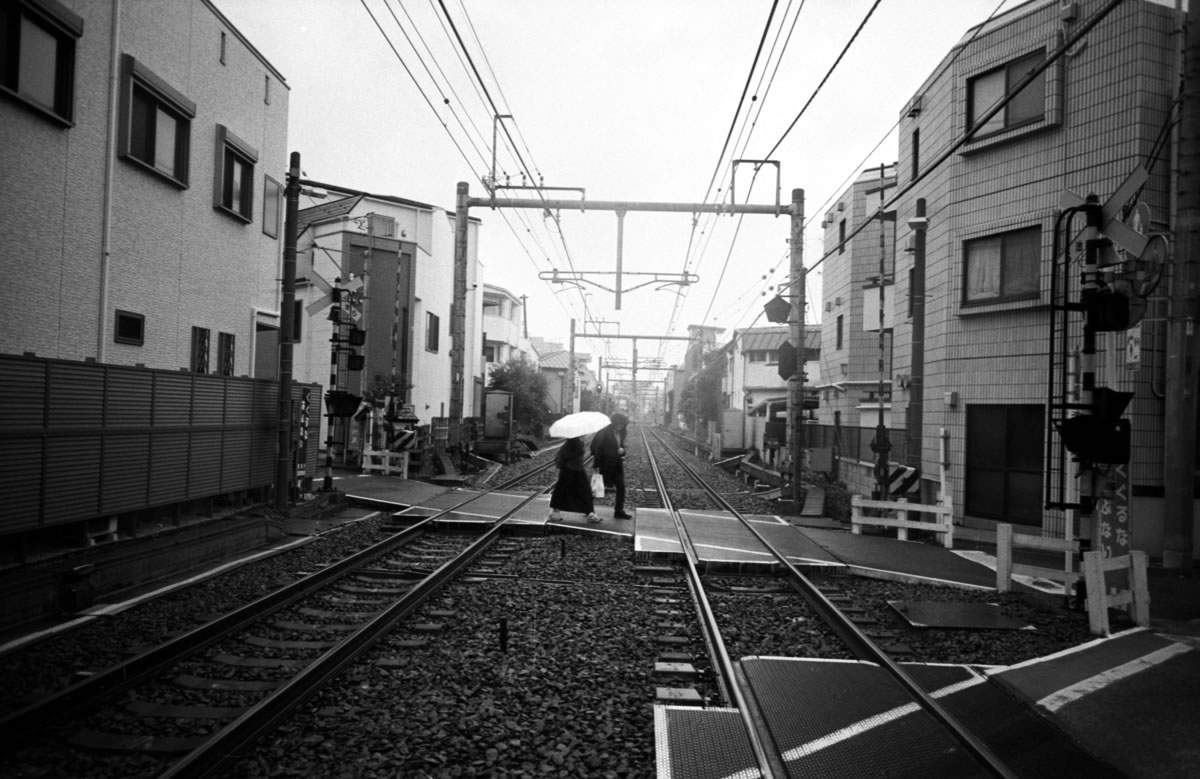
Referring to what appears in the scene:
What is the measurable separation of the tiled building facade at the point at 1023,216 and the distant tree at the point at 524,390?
25.7 m

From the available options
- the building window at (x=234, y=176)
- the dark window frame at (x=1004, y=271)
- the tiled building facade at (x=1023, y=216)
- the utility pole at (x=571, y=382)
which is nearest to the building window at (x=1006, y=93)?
the tiled building facade at (x=1023, y=216)

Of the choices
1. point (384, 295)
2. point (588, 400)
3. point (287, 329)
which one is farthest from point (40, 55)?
point (588, 400)

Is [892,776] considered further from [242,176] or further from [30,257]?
[242,176]

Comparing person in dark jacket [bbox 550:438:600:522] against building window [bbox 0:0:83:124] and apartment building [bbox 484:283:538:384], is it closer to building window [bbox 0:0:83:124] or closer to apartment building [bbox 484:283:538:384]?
building window [bbox 0:0:83:124]

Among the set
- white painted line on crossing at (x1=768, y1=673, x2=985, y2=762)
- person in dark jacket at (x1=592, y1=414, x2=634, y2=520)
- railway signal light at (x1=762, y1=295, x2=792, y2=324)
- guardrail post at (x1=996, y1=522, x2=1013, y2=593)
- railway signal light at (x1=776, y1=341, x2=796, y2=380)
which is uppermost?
railway signal light at (x1=762, y1=295, x2=792, y2=324)

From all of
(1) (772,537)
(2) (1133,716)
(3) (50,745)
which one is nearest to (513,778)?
(3) (50,745)

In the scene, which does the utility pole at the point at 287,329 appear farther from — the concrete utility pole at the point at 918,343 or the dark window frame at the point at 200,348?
the concrete utility pole at the point at 918,343

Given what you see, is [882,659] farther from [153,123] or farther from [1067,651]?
[153,123]

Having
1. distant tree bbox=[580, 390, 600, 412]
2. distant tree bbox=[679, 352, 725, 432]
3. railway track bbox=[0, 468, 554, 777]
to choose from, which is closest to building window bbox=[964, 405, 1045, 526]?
railway track bbox=[0, 468, 554, 777]

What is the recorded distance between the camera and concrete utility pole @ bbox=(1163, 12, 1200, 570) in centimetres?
937

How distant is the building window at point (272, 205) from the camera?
15.8 m

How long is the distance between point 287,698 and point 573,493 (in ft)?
27.4

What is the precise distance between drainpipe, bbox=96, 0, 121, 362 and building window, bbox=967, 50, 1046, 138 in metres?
13.2

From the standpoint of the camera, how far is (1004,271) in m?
13.8
